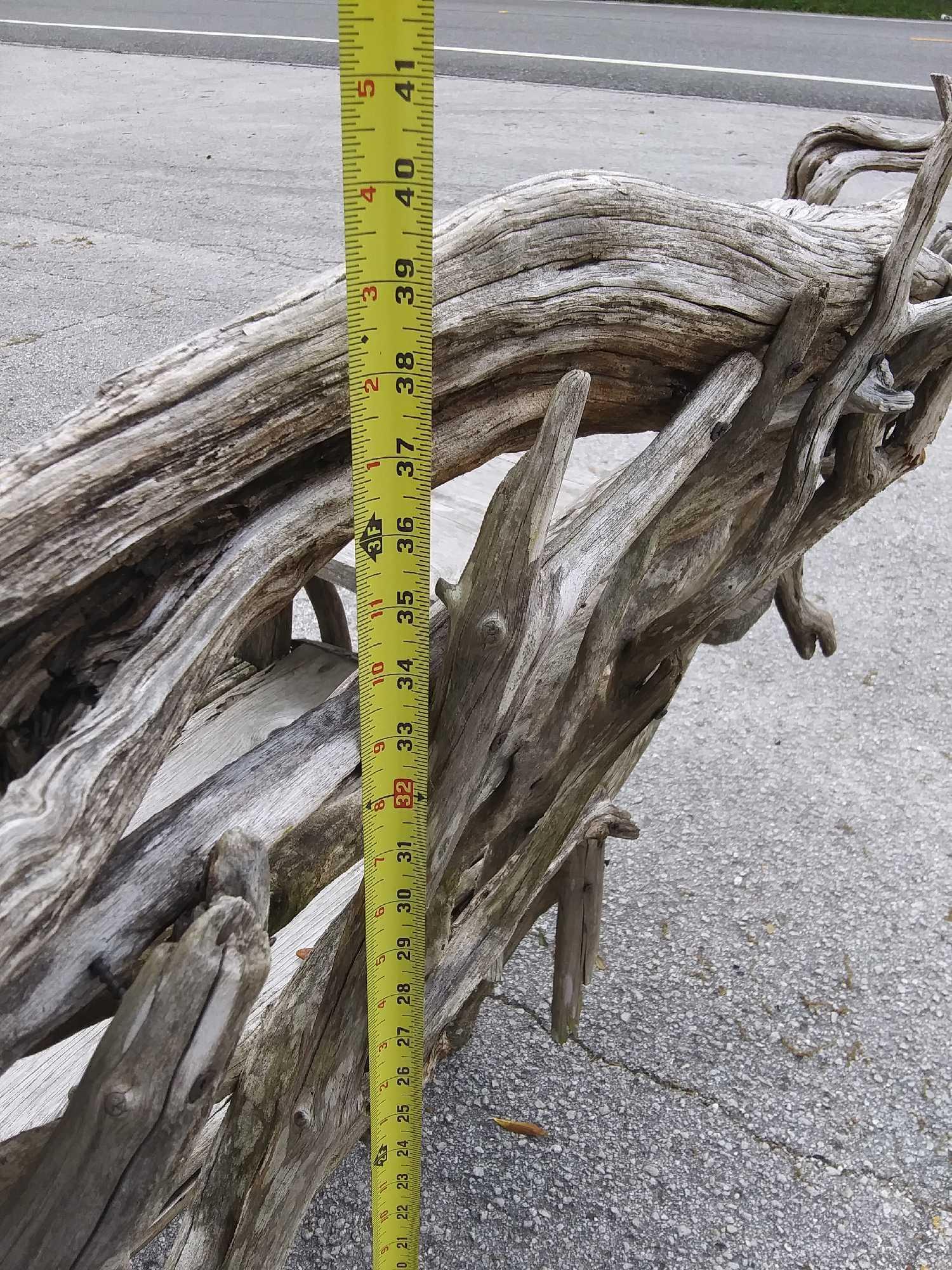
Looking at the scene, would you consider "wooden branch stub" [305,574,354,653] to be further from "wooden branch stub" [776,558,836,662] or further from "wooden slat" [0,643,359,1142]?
"wooden branch stub" [776,558,836,662]

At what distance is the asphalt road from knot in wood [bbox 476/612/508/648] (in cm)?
856

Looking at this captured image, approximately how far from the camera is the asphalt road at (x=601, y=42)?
943 centimetres

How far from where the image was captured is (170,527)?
4.41 feet

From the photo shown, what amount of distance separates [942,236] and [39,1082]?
2221mm

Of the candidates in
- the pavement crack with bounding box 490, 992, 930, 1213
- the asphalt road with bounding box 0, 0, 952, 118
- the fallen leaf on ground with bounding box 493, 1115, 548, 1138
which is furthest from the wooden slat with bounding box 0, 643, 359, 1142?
the asphalt road with bounding box 0, 0, 952, 118

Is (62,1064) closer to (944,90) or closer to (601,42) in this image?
(944,90)

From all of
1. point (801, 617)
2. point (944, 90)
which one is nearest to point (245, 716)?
point (801, 617)

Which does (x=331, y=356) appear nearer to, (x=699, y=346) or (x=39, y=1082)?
(x=699, y=346)

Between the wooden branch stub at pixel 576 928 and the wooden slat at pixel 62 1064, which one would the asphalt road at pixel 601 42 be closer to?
the wooden branch stub at pixel 576 928

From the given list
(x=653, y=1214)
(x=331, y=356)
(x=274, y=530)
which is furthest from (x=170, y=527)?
(x=653, y=1214)

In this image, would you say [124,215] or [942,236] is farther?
[124,215]

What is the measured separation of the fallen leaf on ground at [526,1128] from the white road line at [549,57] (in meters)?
8.77

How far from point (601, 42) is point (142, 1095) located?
11.4m

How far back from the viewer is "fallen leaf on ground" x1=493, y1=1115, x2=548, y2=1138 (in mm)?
2373
